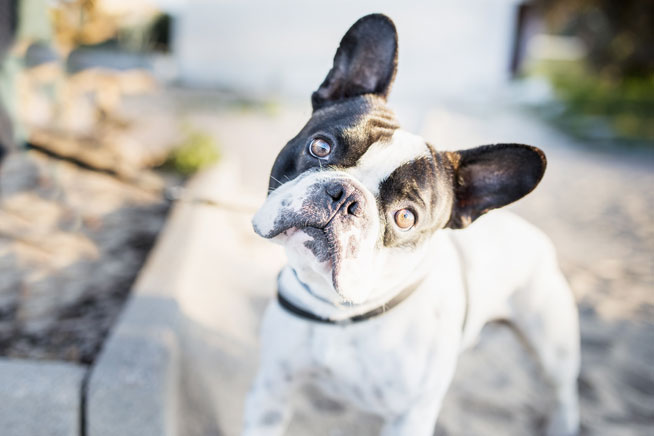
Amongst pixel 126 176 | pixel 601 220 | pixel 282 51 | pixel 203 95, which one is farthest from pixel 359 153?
pixel 282 51

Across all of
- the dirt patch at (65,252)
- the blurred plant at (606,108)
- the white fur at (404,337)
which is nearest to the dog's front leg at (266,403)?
the white fur at (404,337)

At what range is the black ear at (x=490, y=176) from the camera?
75.9 inches

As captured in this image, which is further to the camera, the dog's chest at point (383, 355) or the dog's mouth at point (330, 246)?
the dog's chest at point (383, 355)

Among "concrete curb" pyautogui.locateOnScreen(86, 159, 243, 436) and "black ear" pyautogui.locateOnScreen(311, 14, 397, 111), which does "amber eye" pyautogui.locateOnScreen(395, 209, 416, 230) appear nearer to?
"black ear" pyautogui.locateOnScreen(311, 14, 397, 111)

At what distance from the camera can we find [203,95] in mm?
13531

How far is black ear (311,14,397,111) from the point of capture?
1.98 meters

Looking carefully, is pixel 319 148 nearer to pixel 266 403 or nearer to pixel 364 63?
pixel 364 63

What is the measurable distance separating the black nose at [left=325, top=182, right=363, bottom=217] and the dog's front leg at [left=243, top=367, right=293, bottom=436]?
794mm

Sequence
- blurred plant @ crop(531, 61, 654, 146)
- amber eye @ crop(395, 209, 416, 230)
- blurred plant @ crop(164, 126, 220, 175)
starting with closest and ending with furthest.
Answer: amber eye @ crop(395, 209, 416, 230) < blurred plant @ crop(164, 126, 220, 175) < blurred plant @ crop(531, 61, 654, 146)

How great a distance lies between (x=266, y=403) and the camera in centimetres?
214

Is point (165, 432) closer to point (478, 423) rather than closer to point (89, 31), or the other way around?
point (478, 423)

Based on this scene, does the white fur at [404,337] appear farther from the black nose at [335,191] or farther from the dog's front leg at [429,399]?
the black nose at [335,191]

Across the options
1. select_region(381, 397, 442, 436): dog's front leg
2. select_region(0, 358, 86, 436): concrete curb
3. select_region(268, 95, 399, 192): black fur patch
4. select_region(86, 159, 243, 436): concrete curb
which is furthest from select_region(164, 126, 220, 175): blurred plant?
select_region(381, 397, 442, 436): dog's front leg

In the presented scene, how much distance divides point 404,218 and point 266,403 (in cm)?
92
